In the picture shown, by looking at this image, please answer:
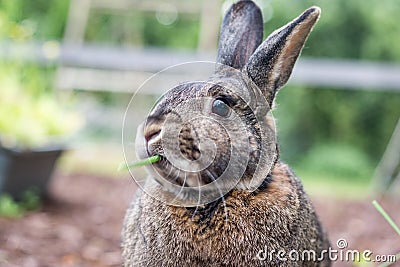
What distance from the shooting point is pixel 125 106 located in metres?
9.50

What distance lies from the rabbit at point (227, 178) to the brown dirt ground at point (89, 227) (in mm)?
1485

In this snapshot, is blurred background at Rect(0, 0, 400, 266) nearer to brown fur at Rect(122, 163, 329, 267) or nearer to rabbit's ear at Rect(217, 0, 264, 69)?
rabbit's ear at Rect(217, 0, 264, 69)

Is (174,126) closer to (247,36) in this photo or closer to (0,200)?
(247,36)

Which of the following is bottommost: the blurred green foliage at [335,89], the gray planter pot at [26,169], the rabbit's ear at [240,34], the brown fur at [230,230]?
the blurred green foliage at [335,89]

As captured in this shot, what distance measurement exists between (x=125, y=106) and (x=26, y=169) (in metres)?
4.29

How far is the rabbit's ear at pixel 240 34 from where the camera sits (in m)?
2.75

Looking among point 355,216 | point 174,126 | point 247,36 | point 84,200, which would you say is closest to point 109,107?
point 84,200

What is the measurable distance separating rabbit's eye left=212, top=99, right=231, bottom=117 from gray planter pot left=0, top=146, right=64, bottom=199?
10.2 feet

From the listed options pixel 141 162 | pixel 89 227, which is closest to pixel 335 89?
pixel 89 227

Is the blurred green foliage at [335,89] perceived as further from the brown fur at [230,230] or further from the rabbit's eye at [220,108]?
the rabbit's eye at [220,108]

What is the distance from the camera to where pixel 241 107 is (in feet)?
7.89

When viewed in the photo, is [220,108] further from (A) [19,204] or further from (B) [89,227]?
(A) [19,204]

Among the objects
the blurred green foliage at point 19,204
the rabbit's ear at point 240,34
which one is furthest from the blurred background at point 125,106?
the rabbit's ear at point 240,34

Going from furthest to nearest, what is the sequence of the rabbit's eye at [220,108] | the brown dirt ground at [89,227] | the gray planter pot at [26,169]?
the gray planter pot at [26,169] < the brown dirt ground at [89,227] < the rabbit's eye at [220,108]
